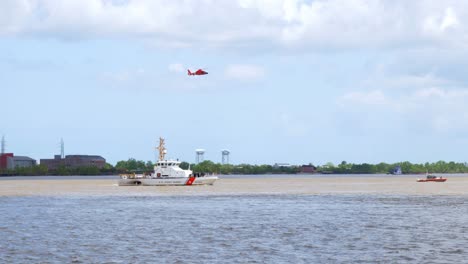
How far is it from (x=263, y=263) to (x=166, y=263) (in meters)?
5.49

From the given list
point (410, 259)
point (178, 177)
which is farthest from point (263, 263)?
point (178, 177)

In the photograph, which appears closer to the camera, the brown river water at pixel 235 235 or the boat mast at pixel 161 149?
the brown river water at pixel 235 235

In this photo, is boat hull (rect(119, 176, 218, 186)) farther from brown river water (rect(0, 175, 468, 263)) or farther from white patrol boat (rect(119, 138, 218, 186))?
brown river water (rect(0, 175, 468, 263))

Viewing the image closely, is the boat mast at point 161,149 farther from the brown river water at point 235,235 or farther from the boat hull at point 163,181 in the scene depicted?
the brown river water at point 235,235

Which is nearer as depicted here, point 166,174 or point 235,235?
point 235,235

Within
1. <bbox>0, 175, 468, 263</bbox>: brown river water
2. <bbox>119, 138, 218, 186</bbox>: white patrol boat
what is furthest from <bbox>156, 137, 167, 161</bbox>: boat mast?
<bbox>0, 175, 468, 263</bbox>: brown river water

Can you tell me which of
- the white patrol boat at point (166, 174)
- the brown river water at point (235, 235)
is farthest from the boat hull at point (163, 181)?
the brown river water at point (235, 235)

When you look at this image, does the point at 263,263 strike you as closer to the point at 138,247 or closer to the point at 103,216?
the point at 138,247

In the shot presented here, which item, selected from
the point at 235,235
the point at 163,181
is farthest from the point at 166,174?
the point at 235,235

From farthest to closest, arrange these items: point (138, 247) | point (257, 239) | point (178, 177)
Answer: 1. point (178, 177)
2. point (257, 239)
3. point (138, 247)

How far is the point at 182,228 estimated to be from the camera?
213 ft

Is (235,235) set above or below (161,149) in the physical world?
below

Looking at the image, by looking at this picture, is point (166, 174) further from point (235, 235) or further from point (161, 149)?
point (235, 235)

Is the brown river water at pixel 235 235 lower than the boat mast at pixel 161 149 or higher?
lower
